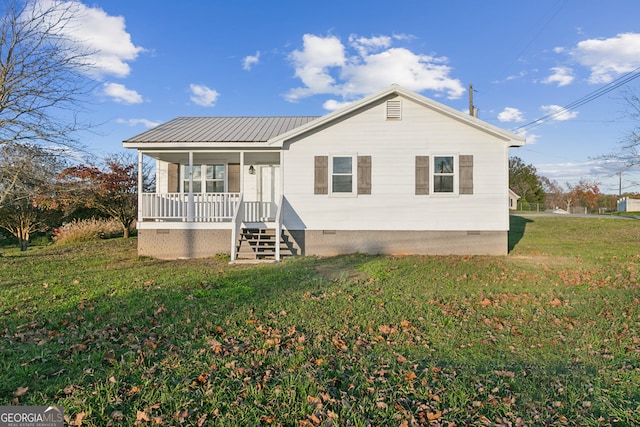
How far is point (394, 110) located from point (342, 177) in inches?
105

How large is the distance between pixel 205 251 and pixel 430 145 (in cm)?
796

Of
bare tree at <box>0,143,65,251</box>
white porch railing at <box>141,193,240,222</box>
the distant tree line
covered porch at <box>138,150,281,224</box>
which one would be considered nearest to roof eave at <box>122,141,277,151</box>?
covered porch at <box>138,150,281,224</box>

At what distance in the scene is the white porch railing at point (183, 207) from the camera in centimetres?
1196

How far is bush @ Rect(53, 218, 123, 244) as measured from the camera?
16.6 metres

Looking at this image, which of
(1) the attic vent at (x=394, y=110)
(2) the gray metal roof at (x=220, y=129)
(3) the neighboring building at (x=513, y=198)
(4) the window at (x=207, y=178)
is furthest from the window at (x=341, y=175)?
(3) the neighboring building at (x=513, y=198)

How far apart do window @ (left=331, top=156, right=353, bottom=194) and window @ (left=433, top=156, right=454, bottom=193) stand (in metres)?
2.68

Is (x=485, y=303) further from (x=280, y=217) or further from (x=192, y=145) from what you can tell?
(x=192, y=145)

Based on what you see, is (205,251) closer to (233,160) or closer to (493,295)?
(233,160)

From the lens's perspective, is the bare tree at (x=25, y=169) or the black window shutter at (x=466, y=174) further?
the black window shutter at (x=466, y=174)

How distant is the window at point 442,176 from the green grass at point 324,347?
3.86 meters

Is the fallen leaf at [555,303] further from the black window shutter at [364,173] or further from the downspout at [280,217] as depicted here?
the downspout at [280,217]

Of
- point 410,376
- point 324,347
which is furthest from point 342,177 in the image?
point 410,376

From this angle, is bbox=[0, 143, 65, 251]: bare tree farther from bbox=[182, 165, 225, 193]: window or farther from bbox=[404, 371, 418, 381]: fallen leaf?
bbox=[404, 371, 418, 381]: fallen leaf

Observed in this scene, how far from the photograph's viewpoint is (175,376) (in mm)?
3584
